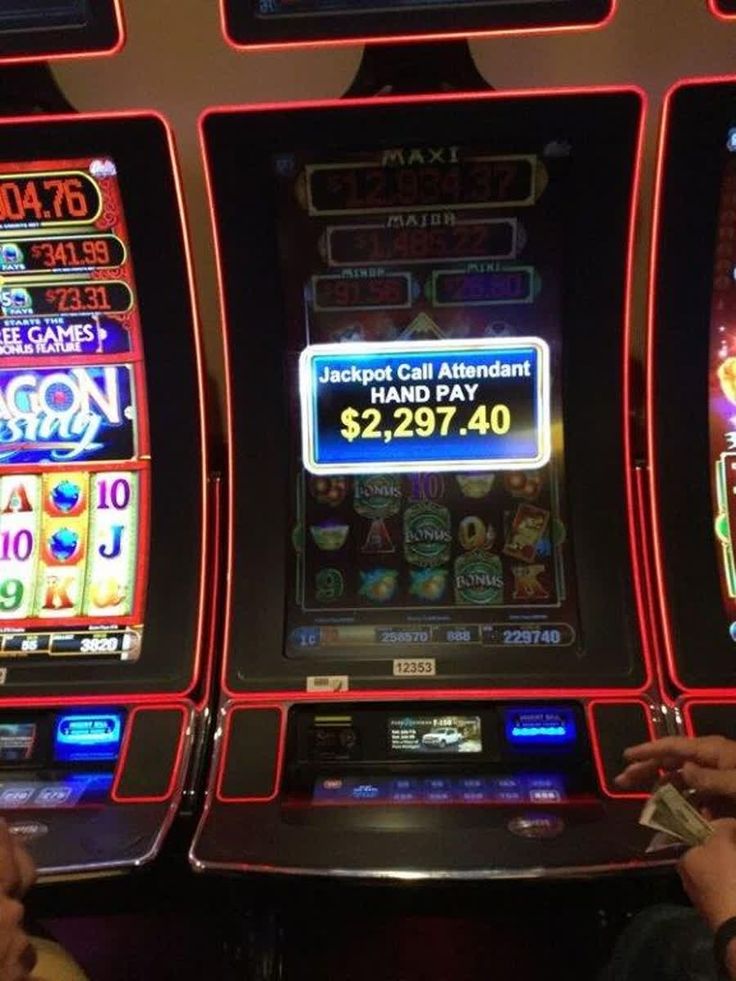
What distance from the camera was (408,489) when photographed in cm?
212

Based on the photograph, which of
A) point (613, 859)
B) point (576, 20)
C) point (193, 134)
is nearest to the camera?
point (613, 859)

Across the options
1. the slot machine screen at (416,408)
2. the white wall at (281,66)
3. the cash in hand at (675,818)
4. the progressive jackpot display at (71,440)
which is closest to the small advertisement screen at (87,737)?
the progressive jackpot display at (71,440)

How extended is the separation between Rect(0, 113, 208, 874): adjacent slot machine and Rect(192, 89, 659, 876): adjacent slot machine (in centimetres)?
11

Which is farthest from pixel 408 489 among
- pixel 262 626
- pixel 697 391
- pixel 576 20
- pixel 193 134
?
pixel 193 134

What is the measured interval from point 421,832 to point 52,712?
30.9 inches

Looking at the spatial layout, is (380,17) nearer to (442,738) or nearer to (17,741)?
(442,738)

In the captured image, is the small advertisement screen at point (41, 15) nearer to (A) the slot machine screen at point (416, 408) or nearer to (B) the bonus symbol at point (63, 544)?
(A) the slot machine screen at point (416, 408)

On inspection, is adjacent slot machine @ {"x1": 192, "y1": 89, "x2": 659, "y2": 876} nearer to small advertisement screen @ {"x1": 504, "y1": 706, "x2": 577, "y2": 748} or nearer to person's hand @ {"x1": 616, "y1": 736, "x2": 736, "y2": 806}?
small advertisement screen @ {"x1": 504, "y1": 706, "x2": 577, "y2": 748}

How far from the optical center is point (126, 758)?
1.93 m

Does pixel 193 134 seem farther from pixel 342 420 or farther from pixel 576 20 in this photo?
pixel 576 20

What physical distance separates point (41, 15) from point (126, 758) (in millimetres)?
1327

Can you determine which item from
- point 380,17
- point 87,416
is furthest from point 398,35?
point 87,416

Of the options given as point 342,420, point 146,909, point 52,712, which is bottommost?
point 146,909

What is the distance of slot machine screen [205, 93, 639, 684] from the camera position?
201cm
